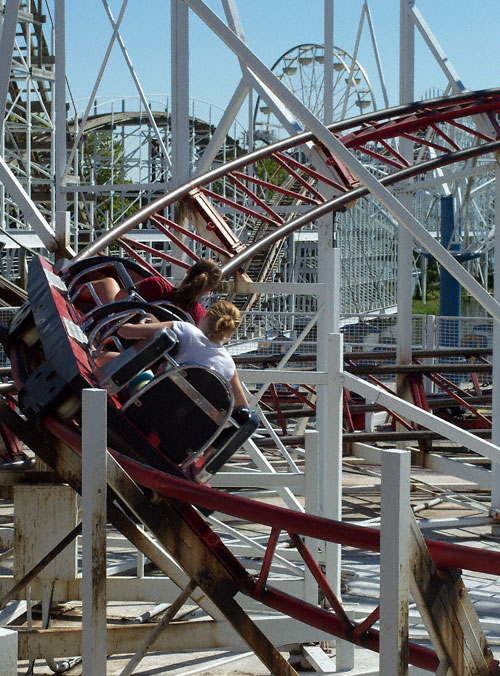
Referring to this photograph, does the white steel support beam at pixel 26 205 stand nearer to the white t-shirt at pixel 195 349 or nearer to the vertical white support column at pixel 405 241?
the white t-shirt at pixel 195 349

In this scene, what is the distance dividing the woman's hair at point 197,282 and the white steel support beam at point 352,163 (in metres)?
1.16

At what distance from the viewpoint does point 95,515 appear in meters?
3.72

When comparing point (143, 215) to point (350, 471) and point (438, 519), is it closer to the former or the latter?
point (438, 519)

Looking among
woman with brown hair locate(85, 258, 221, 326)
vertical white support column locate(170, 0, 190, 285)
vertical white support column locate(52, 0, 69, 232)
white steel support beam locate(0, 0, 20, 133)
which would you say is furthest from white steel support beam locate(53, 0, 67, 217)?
woman with brown hair locate(85, 258, 221, 326)

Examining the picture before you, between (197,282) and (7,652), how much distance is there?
317 cm

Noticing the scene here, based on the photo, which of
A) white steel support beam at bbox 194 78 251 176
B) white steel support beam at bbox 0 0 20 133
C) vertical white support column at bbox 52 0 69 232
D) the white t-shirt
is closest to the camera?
the white t-shirt

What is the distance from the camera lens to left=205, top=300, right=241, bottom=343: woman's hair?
4.89m

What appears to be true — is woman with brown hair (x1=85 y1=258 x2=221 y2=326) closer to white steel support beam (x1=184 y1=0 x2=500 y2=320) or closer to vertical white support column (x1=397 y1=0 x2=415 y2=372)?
white steel support beam (x1=184 y1=0 x2=500 y2=320)

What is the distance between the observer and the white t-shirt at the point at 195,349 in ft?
16.0

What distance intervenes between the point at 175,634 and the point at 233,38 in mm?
3471

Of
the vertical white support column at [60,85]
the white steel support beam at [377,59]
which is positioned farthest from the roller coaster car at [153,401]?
the white steel support beam at [377,59]

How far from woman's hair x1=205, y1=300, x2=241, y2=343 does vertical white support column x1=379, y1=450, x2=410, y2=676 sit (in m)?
2.00

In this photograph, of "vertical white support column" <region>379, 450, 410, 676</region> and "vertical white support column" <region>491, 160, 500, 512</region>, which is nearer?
"vertical white support column" <region>379, 450, 410, 676</region>

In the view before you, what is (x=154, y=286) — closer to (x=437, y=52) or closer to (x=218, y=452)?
(x=218, y=452)
